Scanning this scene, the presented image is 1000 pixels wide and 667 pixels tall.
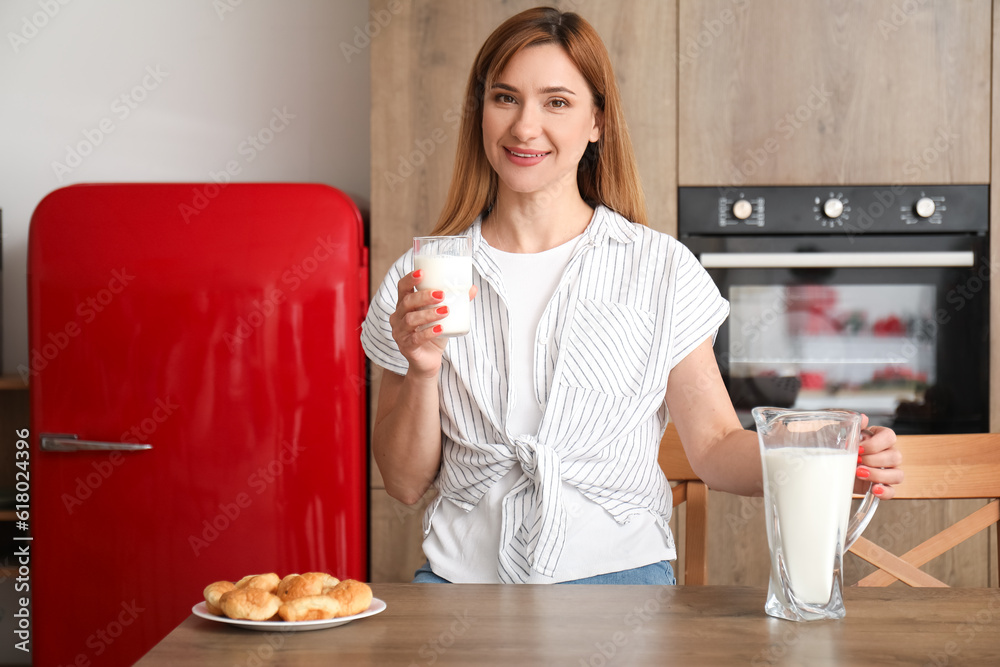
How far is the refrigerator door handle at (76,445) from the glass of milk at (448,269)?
141 cm

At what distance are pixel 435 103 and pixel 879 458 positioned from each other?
5.32 feet

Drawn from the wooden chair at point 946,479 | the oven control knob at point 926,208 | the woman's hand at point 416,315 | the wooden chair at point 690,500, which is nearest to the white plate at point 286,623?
the woman's hand at point 416,315

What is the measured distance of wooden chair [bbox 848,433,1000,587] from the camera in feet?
3.97

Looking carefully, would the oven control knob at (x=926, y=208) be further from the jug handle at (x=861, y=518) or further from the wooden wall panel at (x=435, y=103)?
the jug handle at (x=861, y=518)

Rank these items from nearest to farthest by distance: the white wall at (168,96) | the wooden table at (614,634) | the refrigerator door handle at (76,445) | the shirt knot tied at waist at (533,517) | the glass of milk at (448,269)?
the wooden table at (614,634) < the glass of milk at (448,269) < the shirt knot tied at waist at (533,517) < the refrigerator door handle at (76,445) < the white wall at (168,96)

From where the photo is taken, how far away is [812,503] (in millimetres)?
835

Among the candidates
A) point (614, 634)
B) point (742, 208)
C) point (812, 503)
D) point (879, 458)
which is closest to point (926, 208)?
point (742, 208)

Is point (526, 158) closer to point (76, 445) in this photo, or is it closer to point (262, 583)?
point (262, 583)

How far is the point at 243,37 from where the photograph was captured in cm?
276

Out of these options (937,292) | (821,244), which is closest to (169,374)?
(821,244)

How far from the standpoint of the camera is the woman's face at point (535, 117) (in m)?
1.32

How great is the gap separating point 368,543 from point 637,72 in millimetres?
1386

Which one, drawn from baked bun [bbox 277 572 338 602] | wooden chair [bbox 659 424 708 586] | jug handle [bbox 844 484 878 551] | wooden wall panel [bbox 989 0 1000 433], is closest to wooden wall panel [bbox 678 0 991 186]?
wooden wall panel [bbox 989 0 1000 433]

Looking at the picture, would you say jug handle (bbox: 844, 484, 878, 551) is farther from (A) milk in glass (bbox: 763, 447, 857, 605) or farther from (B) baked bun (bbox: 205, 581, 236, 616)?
(B) baked bun (bbox: 205, 581, 236, 616)
